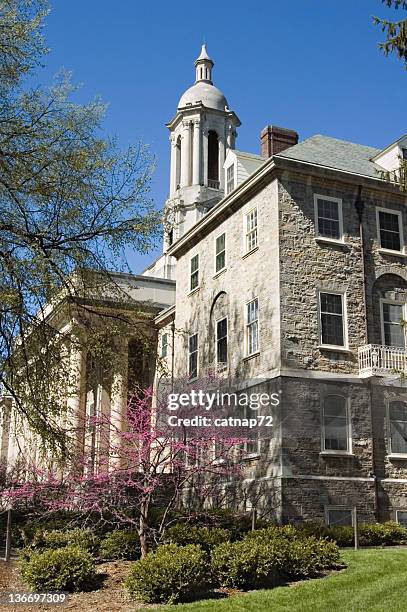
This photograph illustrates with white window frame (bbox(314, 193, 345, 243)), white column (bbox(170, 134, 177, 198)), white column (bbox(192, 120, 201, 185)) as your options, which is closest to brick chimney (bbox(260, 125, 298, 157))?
white window frame (bbox(314, 193, 345, 243))

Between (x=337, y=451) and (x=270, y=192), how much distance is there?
28.2 feet

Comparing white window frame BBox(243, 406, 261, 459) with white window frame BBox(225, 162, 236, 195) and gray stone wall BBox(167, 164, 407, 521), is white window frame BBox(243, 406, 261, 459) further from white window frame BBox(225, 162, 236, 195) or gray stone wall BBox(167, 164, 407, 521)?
white window frame BBox(225, 162, 236, 195)

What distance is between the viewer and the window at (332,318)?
23188mm

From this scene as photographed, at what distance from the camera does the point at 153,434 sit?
55.6 feet

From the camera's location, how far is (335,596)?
11367mm

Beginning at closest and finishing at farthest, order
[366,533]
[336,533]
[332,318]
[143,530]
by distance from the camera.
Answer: [143,530] → [336,533] → [366,533] → [332,318]

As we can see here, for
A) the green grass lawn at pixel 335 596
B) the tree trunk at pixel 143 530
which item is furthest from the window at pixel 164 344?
the green grass lawn at pixel 335 596

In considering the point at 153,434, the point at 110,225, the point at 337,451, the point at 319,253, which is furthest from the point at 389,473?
the point at 110,225

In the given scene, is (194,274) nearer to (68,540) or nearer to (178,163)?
(68,540)

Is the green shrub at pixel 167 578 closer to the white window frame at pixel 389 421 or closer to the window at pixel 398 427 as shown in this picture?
the white window frame at pixel 389 421

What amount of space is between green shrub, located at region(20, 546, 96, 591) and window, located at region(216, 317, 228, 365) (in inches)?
542

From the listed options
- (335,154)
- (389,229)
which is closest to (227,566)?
(389,229)

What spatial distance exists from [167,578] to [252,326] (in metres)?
13.7

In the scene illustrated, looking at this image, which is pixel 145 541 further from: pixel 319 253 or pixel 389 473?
pixel 319 253
